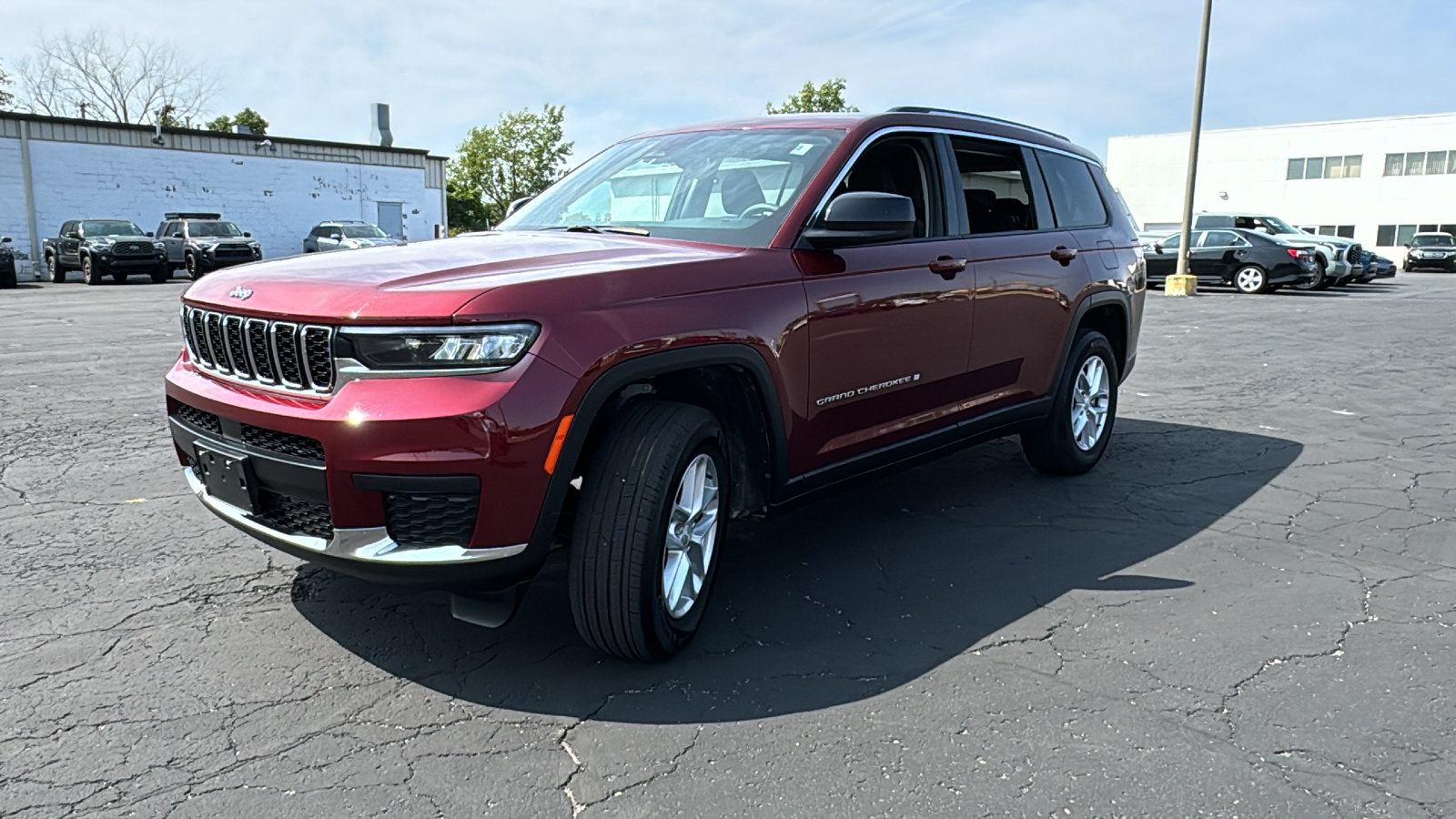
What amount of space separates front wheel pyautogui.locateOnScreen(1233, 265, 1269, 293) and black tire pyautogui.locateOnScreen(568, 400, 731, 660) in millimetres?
21784

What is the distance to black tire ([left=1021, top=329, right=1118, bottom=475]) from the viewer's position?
5211 mm

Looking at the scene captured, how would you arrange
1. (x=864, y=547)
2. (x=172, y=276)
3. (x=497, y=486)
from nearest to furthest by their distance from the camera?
1. (x=497, y=486)
2. (x=864, y=547)
3. (x=172, y=276)

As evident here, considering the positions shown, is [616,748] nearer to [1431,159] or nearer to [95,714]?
[95,714]

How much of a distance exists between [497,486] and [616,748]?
2.51ft

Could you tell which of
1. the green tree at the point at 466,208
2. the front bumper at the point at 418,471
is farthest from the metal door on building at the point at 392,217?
the front bumper at the point at 418,471

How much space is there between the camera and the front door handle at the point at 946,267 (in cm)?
412

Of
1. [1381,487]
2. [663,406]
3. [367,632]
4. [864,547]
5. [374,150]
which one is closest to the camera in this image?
[663,406]

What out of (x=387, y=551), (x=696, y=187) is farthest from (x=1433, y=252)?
(x=387, y=551)

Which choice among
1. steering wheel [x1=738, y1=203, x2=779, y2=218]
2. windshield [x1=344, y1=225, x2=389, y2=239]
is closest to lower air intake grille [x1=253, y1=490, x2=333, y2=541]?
steering wheel [x1=738, y1=203, x2=779, y2=218]

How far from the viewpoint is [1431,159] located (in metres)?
47.5

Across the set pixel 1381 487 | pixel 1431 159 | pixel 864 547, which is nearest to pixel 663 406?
pixel 864 547

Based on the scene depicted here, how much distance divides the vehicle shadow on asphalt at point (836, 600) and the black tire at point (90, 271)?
25668mm

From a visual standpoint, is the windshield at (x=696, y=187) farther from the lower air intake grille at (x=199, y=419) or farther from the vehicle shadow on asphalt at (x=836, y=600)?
the lower air intake grille at (x=199, y=419)

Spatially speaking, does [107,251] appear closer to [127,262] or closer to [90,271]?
[127,262]
